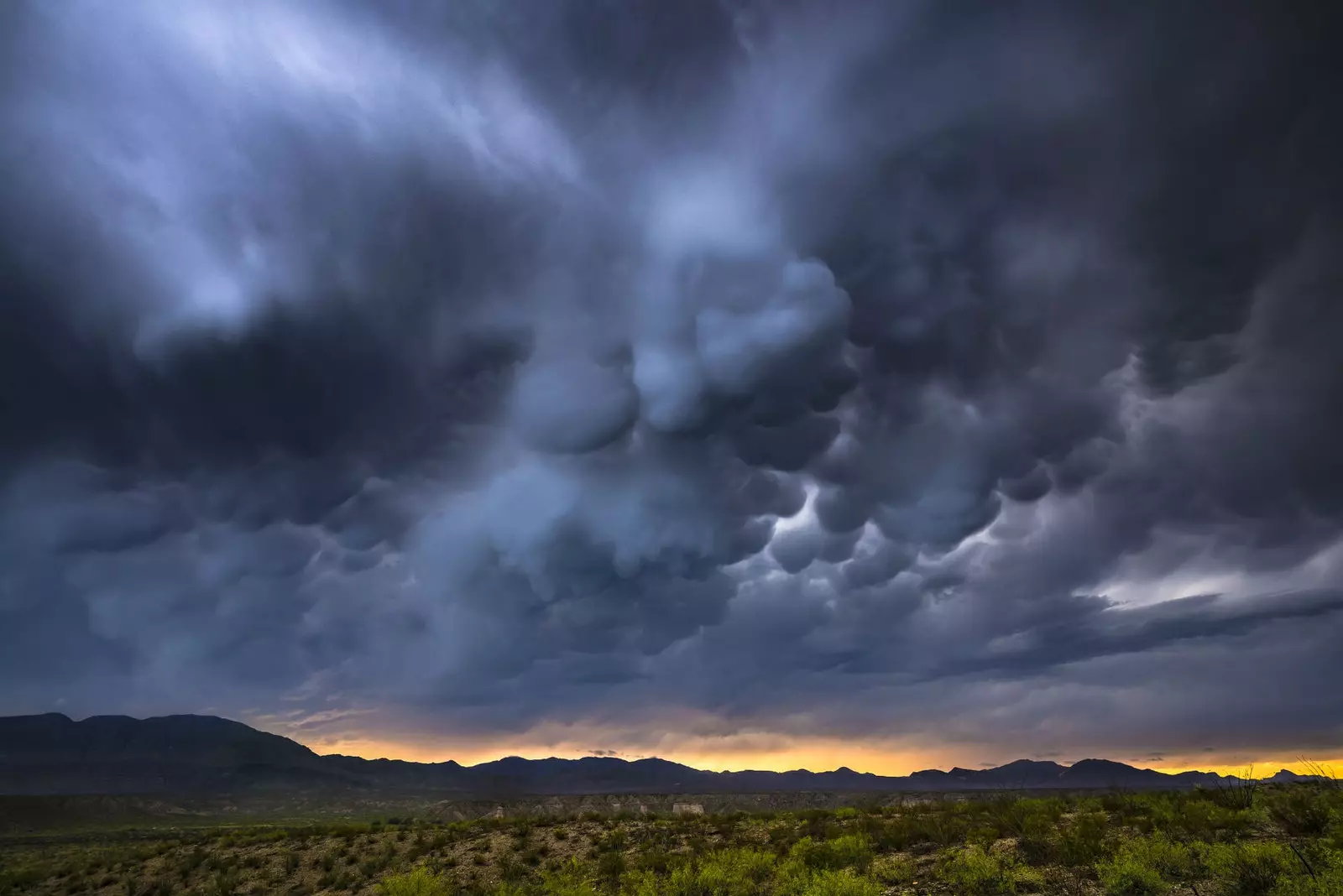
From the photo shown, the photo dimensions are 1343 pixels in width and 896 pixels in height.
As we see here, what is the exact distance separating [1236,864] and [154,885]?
4571 centimetres

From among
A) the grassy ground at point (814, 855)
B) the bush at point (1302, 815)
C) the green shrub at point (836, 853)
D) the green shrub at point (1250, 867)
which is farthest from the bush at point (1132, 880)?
the green shrub at point (836, 853)

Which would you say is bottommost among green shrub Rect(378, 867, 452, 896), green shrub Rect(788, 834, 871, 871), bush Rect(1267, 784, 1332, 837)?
green shrub Rect(378, 867, 452, 896)

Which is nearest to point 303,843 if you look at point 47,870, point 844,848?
point 47,870

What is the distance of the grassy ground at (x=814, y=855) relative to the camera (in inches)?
685

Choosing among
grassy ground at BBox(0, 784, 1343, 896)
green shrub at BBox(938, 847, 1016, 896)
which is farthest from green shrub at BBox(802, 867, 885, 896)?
green shrub at BBox(938, 847, 1016, 896)

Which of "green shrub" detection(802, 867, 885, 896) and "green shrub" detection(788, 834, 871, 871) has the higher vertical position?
"green shrub" detection(788, 834, 871, 871)

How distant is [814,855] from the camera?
2320 cm

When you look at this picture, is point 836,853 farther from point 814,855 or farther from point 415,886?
point 415,886

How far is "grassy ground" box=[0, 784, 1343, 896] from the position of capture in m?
A: 17.4

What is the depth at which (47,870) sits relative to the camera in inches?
1652

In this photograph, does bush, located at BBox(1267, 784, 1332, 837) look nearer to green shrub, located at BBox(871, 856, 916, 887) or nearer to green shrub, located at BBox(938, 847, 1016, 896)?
green shrub, located at BBox(938, 847, 1016, 896)

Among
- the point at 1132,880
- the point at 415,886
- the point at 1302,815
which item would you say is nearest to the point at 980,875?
the point at 1132,880

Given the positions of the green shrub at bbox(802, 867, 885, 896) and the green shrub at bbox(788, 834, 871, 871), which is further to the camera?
the green shrub at bbox(788, 834, 871, 871)

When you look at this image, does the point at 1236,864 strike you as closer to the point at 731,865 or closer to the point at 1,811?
the point at 731,865
